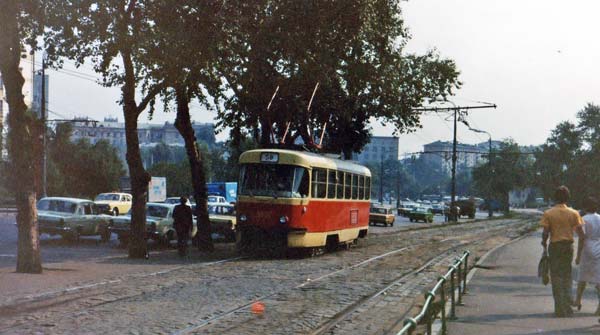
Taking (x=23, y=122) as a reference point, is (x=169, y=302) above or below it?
below

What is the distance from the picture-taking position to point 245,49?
2403 centimetres

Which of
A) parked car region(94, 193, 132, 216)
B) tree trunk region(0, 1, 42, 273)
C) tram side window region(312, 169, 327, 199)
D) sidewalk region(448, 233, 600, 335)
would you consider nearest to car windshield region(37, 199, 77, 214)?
tram side window region(312, 169, 327, 199)

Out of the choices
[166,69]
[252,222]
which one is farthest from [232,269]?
[166,69]

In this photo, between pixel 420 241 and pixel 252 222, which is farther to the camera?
pixel 420 241

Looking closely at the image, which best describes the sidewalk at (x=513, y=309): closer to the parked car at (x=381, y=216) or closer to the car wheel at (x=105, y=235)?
the car wheel at (x=105, y=235)

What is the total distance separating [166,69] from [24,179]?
4.97 m

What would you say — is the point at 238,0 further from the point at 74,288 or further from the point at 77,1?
the point at 74,288

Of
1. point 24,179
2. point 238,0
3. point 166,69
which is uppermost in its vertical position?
point 238,0

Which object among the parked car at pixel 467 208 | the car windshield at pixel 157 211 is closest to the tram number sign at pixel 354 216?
the car windshield at pixel 157 211

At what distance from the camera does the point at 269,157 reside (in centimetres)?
2423

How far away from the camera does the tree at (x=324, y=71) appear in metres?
24.0

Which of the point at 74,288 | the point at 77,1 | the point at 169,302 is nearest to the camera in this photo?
the point at 169,302

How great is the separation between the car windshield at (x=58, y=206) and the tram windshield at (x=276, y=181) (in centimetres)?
954

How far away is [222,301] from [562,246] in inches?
217
